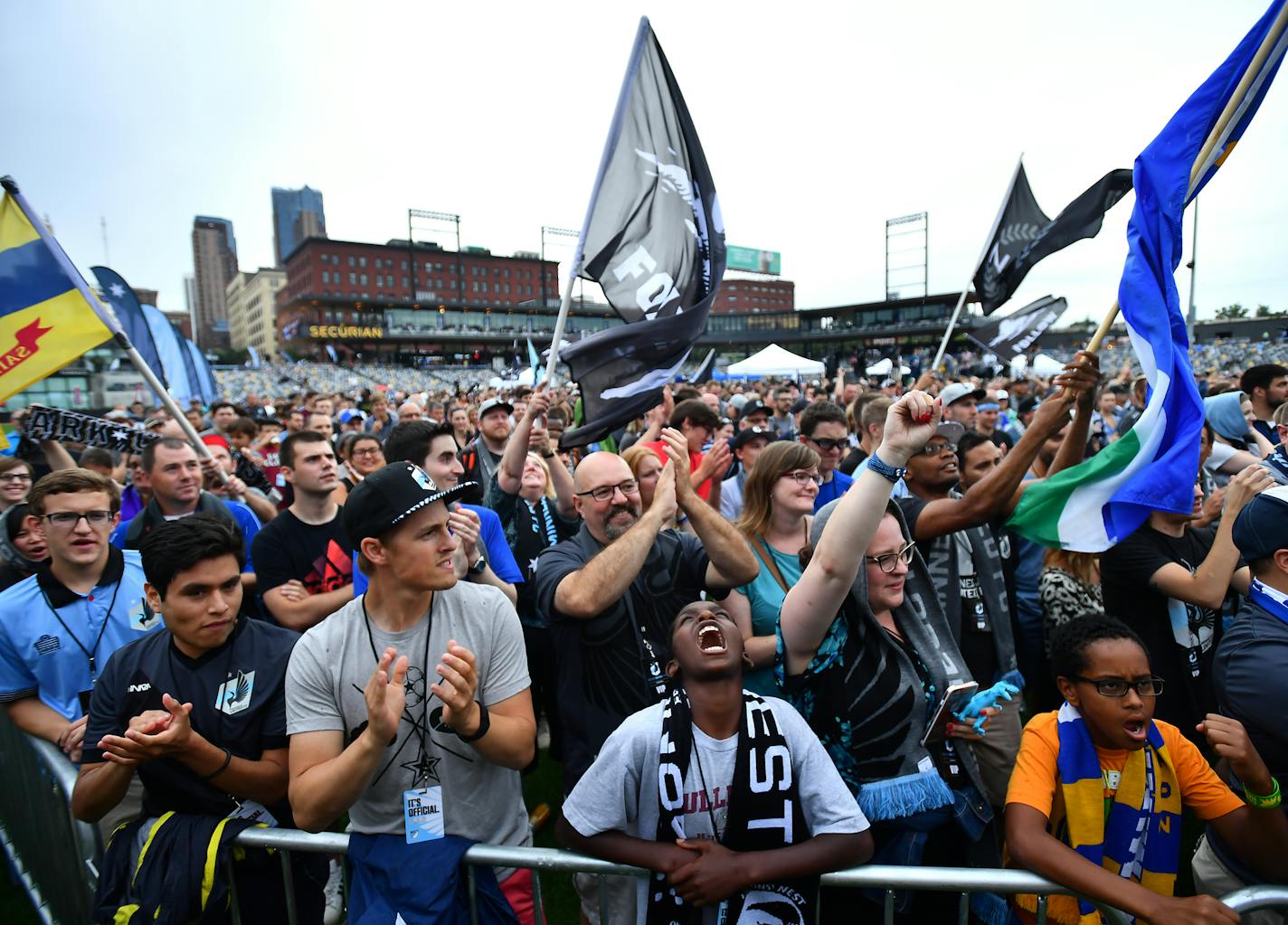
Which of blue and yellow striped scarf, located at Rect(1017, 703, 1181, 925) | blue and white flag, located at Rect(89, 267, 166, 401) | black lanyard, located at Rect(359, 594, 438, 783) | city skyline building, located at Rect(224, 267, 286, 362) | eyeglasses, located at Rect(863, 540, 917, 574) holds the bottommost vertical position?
blue and yellow striped scarf, located at Rect(1017, 703, 1181, 925)

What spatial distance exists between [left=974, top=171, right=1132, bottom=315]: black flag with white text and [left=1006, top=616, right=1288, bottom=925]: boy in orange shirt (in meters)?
4.84

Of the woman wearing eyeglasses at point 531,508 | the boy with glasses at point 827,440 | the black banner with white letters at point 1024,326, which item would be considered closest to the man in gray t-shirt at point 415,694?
the woman wearing eyeglasses at point 531,508

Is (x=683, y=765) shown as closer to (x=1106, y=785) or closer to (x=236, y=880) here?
(x=1106, y=785)

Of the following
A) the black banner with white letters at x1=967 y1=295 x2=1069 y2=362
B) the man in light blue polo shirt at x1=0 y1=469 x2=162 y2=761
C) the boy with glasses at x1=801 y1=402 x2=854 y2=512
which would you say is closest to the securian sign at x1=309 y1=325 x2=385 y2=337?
the black banner with white letters at x1=967 y1=295 x2=1069 y2=362

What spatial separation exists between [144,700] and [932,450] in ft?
11.3

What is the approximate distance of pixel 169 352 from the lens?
995 cm

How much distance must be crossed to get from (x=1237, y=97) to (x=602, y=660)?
3373 mm

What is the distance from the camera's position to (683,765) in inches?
77.9

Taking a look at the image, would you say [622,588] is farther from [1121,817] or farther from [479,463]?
[479,463]

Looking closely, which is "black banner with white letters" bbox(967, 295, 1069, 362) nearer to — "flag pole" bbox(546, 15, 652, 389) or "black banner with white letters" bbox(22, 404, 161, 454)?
"flag pole" bbox(546, 15, 652, 389)

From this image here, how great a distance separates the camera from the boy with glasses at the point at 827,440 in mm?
5211

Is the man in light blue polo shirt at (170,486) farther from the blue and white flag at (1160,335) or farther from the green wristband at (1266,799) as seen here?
the green wristband at (1266,799)

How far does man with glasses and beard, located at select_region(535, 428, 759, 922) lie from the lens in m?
2.61

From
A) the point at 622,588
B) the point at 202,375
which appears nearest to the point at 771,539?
the point at 622,588
